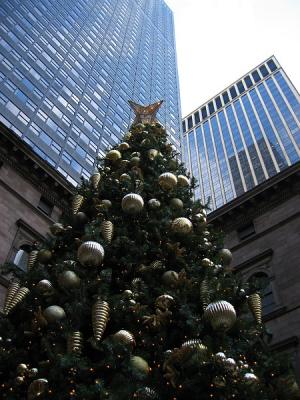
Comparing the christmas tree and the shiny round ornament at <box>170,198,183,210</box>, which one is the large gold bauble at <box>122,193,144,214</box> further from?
the shiny round ornament at <box>170,198,183,210</box>

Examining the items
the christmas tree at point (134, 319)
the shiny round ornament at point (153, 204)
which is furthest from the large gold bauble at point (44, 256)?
the shiny round ornament at point (153, 204)

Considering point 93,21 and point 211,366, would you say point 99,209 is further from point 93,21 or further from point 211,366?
point 93,21

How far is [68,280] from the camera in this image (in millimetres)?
8852

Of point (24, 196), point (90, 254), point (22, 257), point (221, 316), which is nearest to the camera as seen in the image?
point (221, 316)

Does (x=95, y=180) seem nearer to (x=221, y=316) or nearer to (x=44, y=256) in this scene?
(x=44, y=256)

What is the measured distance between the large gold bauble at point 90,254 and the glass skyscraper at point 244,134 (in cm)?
10763

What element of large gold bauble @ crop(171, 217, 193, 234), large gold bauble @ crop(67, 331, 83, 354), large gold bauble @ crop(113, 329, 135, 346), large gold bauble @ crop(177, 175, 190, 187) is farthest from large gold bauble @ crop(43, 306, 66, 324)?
large gold bauble @ crop(177, 175, 190, 187)

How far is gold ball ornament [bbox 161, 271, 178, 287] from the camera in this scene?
936 centimetres

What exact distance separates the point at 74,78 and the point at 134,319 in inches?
2428

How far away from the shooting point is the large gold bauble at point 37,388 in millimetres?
7160

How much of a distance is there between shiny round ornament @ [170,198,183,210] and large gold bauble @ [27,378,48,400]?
5.94m

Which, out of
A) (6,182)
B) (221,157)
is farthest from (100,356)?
(221,157)

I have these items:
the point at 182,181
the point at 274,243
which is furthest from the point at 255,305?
the point at 274,243

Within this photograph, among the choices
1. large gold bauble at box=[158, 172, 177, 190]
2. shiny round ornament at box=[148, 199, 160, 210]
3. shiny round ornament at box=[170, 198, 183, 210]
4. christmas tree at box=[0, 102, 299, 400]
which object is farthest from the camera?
large gold bauble at box=[158, 172, 177, 190]
